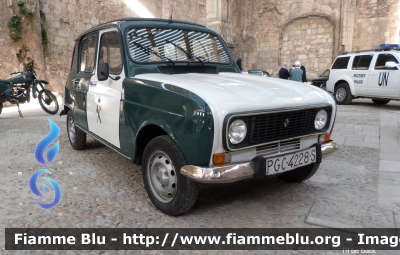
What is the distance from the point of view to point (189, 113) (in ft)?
7.73

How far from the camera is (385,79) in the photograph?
998cm

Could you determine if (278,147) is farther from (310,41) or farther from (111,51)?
(310,41)

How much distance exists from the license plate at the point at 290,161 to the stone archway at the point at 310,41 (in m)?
19.6

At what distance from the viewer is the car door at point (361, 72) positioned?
10.7m

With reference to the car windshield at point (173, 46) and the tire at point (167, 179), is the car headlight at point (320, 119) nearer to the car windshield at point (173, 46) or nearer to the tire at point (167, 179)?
the tire at point (167, 179)

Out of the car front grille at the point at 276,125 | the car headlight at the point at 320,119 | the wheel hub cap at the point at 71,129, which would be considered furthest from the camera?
the wheel hub cap at the point at 71,129

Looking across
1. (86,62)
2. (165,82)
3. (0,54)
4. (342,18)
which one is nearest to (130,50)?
(165,82)

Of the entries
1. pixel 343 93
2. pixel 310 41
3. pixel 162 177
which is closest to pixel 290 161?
pixel 162 177

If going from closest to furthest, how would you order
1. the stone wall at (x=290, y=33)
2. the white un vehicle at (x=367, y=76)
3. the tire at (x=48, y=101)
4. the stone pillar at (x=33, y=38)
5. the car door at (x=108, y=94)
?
the car door at (x=108, y=94), the tire at (x=48, y=101), the white un vehicle at (x=367, y=76), the stone pillar at (x=33, y=38), the stone wall at (x=290, y=33)

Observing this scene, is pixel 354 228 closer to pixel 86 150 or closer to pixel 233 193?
pixel 233 193

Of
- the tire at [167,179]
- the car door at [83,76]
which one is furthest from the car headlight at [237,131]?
the car door at [83,76]

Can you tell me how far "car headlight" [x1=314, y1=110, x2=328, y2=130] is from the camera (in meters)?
3.01

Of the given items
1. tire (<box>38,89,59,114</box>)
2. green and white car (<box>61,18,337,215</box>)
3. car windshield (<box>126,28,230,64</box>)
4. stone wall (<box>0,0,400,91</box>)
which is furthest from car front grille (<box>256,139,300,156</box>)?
stone wall (<box>0,0,400,91</box>)

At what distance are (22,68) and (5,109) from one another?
71.8 inches
